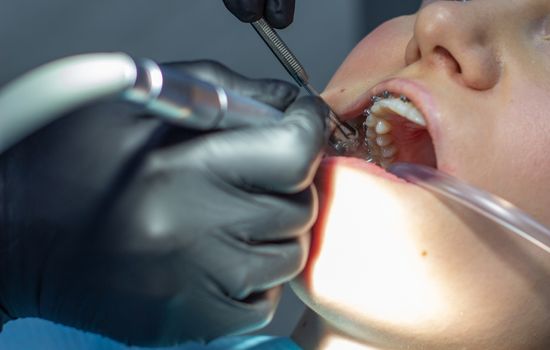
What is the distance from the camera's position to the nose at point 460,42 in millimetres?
802

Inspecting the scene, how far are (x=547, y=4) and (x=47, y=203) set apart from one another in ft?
2.03

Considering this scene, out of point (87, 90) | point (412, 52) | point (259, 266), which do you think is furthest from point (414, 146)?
point (87, 90)

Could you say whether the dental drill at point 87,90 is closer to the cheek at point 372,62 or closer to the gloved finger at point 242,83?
the gloved finger at point 242,83

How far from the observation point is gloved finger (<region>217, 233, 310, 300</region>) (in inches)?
27.0

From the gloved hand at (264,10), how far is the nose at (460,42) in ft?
0.67

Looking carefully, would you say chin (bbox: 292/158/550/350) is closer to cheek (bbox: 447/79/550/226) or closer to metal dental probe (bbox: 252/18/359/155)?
cheek (bbox: 447/79/550/226)

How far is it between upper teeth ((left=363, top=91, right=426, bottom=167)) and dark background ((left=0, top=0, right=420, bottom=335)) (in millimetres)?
570

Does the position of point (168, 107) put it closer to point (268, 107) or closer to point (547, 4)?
point (268, 107)

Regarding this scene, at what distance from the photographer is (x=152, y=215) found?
0.65 meters

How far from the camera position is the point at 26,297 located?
728 millimetres

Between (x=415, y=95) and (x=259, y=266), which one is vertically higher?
(x=415, y=95)

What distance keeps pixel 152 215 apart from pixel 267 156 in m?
0.12

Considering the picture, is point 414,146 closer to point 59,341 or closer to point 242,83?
point 242,83

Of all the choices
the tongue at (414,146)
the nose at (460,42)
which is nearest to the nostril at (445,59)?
the nose at (460,42)
